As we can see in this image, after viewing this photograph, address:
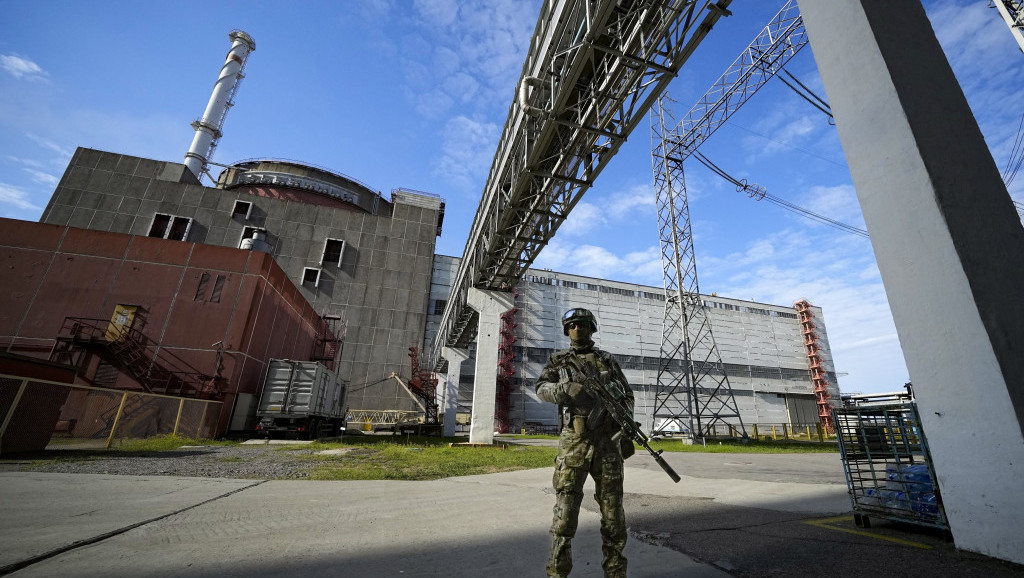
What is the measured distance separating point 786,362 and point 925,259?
178ft

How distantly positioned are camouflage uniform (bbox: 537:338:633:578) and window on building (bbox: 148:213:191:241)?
4155cm

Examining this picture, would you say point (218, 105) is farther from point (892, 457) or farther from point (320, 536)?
point (892, 457)

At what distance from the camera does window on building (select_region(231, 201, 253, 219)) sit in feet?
113

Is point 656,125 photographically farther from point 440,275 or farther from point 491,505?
point 491,505

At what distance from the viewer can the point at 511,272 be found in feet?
52.1

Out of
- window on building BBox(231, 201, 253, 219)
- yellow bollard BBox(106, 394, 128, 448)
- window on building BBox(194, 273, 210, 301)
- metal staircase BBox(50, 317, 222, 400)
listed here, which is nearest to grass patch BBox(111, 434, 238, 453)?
yellow bollard BBox(106, 394, 128, 448)

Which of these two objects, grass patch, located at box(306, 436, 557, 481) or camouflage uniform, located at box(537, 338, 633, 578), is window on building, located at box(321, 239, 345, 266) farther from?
camouflage uniform, located at box(537, 338, 633, 578)

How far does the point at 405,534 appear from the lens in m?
3.52

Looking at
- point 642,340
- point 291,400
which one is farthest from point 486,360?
point 642,340

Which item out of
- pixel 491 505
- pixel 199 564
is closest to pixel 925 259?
pixel 491 505

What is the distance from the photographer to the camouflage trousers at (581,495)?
244 cm

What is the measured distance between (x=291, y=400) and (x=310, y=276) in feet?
65.0

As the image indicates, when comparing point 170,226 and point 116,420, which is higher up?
point 170,226

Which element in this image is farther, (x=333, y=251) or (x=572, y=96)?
(x=333, y=251)
